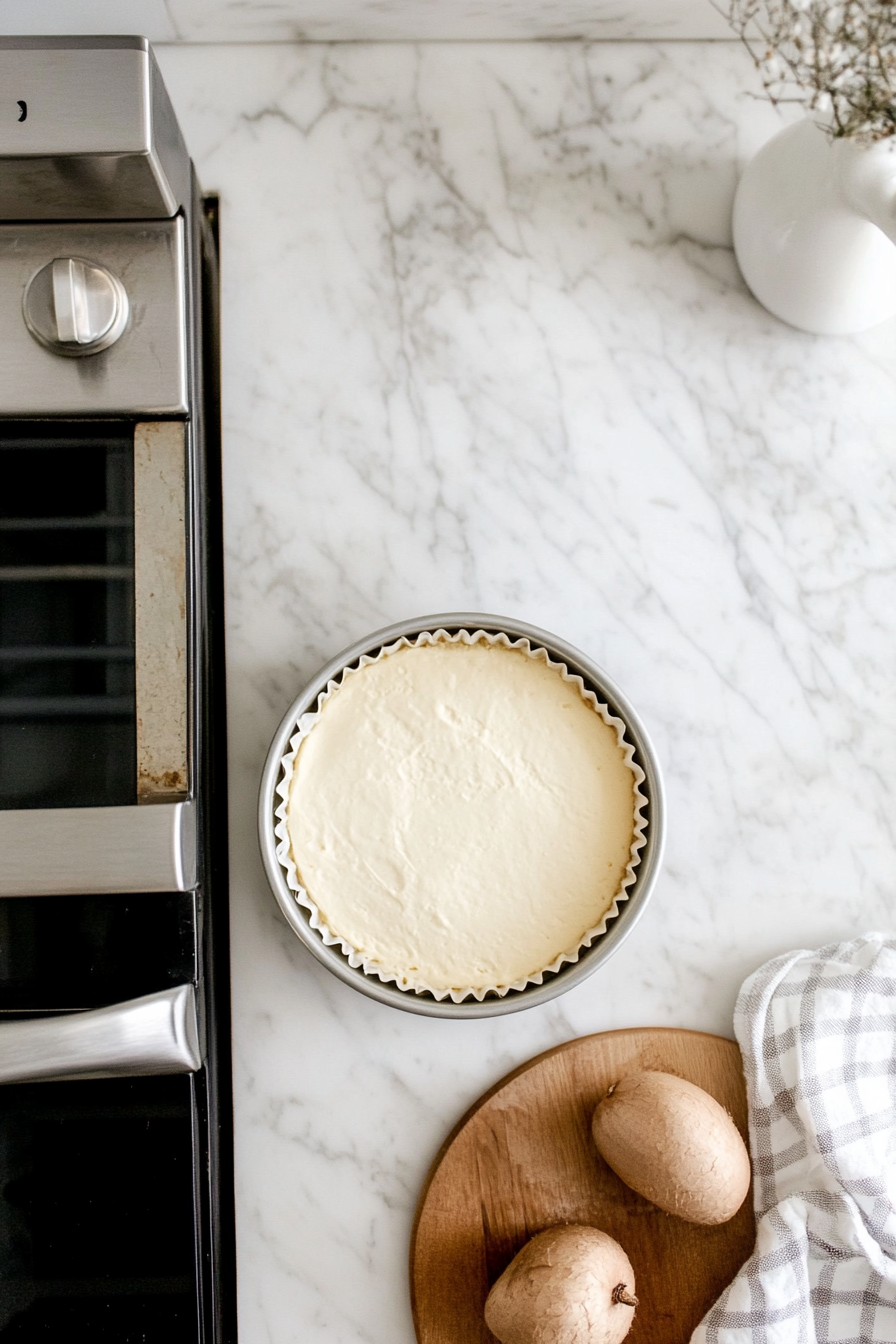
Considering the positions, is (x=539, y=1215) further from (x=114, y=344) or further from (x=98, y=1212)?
(x=114, y=344)

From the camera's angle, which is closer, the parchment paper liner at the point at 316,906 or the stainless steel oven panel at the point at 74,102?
the stainless steel oven panel at the point at 74,102

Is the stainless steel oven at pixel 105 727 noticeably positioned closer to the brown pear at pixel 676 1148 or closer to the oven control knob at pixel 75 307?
the oven control knob at pixel 75 307

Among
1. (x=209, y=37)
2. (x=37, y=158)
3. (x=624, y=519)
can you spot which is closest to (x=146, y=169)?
(x=37, y=158)

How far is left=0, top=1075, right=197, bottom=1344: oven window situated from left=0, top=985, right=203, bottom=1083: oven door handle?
28 mm

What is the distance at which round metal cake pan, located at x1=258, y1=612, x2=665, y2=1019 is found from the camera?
680mm

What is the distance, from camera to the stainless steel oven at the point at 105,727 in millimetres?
585

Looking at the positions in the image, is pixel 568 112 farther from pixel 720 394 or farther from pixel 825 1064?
pixel 825 1064

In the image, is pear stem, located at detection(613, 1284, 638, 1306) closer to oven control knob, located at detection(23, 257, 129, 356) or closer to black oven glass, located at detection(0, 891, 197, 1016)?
Answer: black oven glass, located at detection(0, 891, 197, 1016)

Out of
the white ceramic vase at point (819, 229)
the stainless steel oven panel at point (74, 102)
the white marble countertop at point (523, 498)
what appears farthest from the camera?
the white marble countertop at point (523, 498)

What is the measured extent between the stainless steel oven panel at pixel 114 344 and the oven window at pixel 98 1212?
17.2 inches

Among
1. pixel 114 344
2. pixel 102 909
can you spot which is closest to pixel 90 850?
pixel 102 909

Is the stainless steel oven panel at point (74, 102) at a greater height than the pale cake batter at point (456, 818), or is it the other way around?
the stainless steel oven panel at point (74, 102)

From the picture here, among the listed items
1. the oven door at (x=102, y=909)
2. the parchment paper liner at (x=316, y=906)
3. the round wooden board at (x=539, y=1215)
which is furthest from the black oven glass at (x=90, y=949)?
the round wooden board at (x=539, y=1215)

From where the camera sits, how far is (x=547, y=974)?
0.71 m
